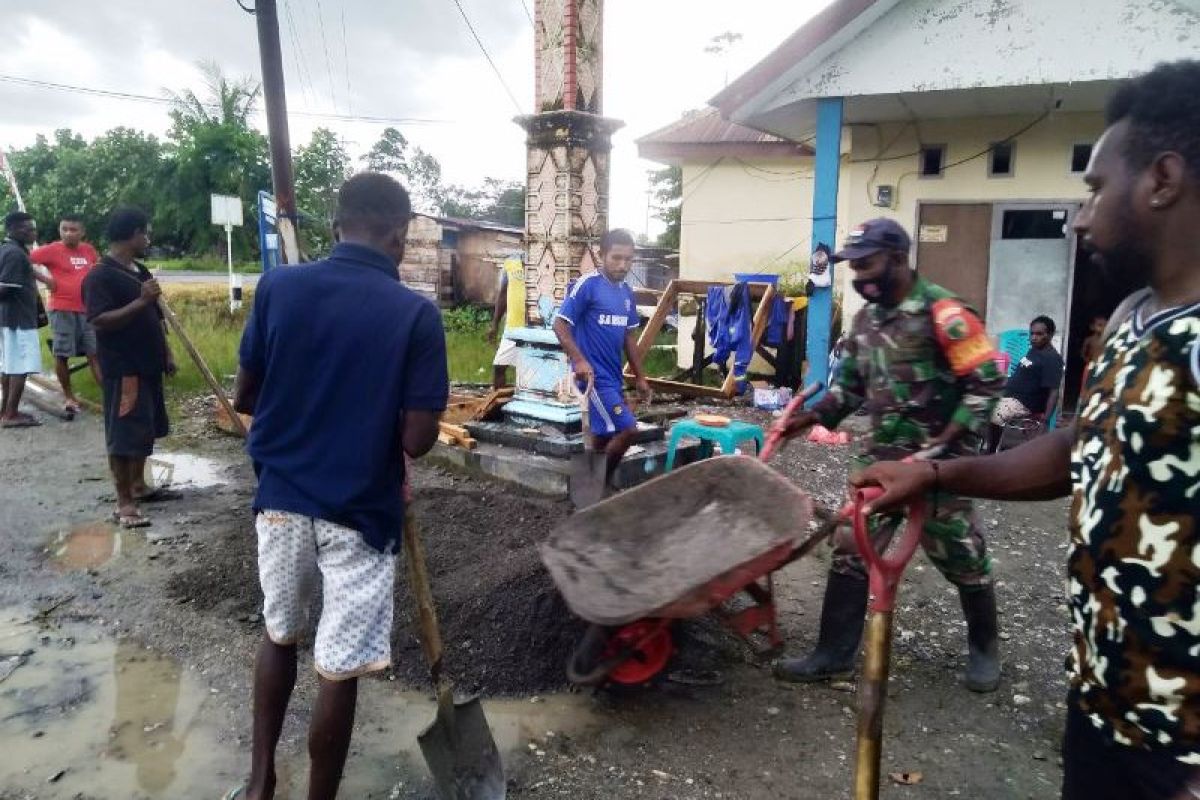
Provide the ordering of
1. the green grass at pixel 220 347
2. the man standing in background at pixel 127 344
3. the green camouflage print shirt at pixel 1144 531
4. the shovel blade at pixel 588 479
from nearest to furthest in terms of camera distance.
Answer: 1. the green camouflage print shirt at pixel 1144 531
2. the man standing in background at pixel 127 344
3. the shovel blade at pixel 588 479
4. the green grass at pixel 220 347

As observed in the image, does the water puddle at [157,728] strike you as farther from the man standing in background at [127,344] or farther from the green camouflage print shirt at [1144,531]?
the green camouflage print shirt at [1144,531]

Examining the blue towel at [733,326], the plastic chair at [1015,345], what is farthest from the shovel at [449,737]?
the plastic chair at [1015,345]

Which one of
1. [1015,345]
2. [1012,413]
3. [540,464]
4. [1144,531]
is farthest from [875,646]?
[1015,345]

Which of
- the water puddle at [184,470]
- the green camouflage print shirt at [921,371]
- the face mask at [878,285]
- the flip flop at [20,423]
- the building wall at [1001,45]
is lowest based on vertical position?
Answer: the water puddle at [184,470]

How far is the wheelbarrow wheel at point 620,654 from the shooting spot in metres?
3.34

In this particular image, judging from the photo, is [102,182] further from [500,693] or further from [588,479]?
[500,693]

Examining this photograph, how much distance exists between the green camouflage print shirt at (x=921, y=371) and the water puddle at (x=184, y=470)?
5028 millimetres

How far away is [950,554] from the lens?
3.54m

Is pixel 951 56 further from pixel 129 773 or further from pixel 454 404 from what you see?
pixel 129 773

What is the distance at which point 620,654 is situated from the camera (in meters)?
3.36

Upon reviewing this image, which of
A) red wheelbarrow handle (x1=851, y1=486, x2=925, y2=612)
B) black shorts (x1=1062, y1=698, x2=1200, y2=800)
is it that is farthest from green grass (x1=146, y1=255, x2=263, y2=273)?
black shorts (x1=1062, y1=698, x2=1200, y2=800)

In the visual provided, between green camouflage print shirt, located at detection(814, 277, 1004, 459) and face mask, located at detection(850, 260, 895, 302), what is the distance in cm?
8

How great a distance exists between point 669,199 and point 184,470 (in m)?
29.1

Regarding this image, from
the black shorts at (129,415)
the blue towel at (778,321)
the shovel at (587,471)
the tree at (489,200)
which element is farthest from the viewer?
the tree at (489,200)
